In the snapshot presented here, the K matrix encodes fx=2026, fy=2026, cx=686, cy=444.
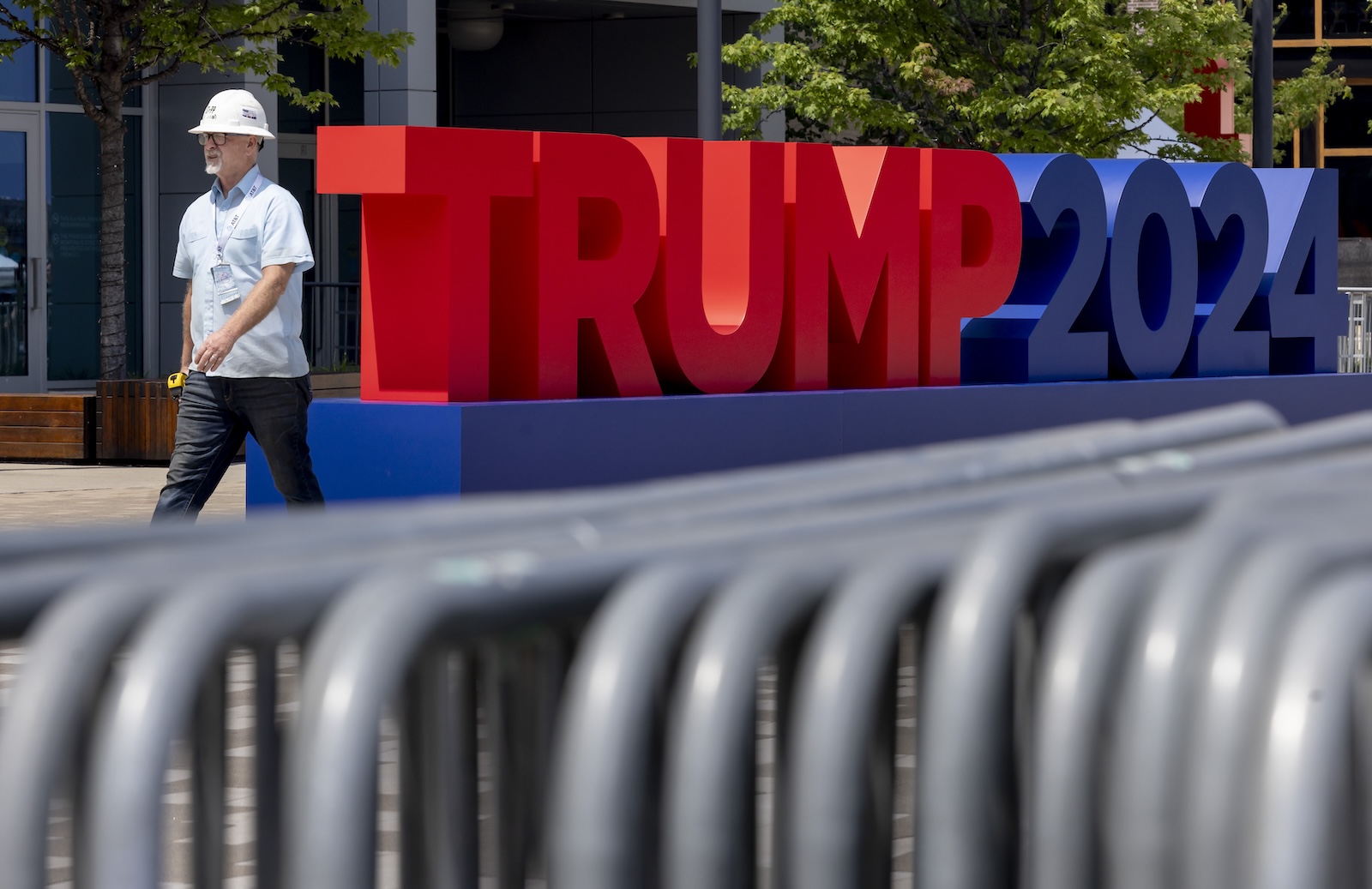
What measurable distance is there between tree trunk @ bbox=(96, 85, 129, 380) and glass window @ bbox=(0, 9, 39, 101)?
4442mm

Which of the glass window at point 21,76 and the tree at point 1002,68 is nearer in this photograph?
the glass window at point 21,76

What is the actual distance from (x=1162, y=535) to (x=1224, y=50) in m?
24.6

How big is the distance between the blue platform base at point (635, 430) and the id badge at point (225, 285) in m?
1.09

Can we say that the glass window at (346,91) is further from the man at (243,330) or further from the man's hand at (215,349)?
the man's hand at (215,349)

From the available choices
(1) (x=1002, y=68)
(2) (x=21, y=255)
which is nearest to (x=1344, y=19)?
(1) (x=1002, y=68)

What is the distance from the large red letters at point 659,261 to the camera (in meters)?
9.04

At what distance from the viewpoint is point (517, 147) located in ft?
30.3

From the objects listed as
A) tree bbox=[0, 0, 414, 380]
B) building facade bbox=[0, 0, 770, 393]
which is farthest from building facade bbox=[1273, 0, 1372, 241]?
tree bbox=[0, 0, 414, 380]

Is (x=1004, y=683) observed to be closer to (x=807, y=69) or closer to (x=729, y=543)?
(x=729, y=543)

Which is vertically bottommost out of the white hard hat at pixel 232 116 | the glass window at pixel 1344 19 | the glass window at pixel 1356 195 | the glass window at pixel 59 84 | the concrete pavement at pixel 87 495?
the concrete pavement at pixel 87 495

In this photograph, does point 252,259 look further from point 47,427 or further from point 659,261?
point 47,427

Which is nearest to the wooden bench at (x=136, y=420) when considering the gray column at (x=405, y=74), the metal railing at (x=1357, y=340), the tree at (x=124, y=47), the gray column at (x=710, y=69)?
the tree at (x=124, y=47)

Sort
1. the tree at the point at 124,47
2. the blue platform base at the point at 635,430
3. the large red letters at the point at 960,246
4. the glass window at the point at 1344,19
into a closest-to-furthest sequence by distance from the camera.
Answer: the blue platform base at the point at 635,430
the large red letters at the point at 960,246
the tree at the point at 124,47
the glass window at the point at 1344,19

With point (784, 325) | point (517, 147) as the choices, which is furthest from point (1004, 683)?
point (784, 325)
